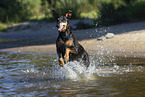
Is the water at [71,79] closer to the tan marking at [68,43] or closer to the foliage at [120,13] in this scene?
the tan marking at [68,43]

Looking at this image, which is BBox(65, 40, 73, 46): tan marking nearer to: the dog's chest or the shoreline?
the dog's chest

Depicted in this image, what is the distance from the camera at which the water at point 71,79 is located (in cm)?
664

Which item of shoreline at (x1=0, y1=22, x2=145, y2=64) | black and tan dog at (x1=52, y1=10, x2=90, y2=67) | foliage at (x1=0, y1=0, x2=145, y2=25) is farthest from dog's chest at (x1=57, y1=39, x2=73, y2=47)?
foliage at (x1=0, y1=0, x2=145, y2=25)

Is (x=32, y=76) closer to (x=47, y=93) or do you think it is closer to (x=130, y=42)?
(x=47, y=93)

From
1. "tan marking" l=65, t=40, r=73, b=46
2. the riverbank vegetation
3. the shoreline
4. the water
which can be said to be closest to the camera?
the water

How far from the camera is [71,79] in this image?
8.16 meters

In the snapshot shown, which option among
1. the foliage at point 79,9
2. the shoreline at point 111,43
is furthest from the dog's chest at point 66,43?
the foliage at point 79,9

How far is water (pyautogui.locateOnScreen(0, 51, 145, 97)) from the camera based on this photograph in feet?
21.8

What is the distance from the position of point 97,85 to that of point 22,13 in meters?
22.0

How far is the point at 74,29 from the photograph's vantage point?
64.0 feet

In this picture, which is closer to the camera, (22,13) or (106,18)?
(106,18)

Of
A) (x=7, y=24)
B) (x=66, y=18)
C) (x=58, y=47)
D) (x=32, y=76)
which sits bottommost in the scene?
(x=7, y=24)

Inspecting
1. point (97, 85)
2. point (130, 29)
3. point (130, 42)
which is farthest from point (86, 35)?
point (97, 85)

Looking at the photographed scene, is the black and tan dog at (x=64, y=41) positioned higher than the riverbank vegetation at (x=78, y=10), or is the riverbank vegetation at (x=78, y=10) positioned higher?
the black and tan dog at (x=64, y=41)
